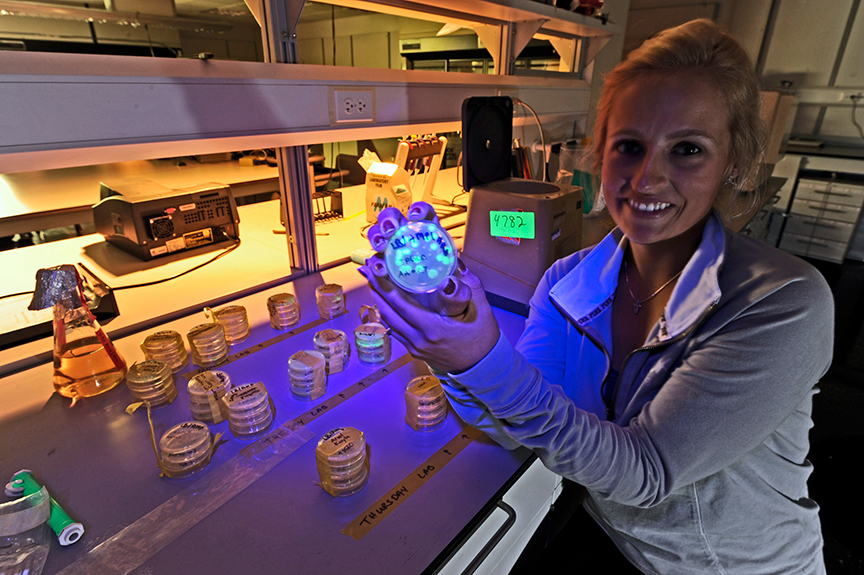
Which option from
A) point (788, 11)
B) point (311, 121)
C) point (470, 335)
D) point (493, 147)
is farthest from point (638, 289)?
point (788, 11)

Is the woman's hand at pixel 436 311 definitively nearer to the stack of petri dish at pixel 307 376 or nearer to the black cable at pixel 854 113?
the stack of petri dish at pixel 307 376

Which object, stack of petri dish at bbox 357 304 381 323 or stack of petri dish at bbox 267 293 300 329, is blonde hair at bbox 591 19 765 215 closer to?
stack of petri dish at bbox 357 304 381 323

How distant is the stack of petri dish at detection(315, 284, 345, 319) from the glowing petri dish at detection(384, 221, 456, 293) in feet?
2.51

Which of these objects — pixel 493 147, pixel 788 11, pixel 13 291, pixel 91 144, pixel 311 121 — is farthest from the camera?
pixel 788 11

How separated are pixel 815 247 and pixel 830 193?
50cm

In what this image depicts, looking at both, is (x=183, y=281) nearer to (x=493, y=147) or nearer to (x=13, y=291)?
(x=13, y=291)

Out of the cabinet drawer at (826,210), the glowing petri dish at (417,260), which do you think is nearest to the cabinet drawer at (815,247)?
the cabinet drawer at (826,210)

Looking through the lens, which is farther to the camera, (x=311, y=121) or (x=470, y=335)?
(x=311, y=121)

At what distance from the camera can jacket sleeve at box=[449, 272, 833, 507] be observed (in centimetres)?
60

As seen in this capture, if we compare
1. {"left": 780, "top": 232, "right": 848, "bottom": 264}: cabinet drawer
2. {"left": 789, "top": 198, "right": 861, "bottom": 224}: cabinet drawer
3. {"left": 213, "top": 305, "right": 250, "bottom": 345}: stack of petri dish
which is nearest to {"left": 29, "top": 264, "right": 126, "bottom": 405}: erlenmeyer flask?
{"left": 213, "top": 305, "right": 250, "bottom": 345}: stack of petri dish

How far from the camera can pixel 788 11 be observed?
3.91m

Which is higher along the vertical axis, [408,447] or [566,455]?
[566,455]

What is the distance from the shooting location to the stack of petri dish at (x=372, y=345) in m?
1.02

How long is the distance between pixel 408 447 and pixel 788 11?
530 centimetres
